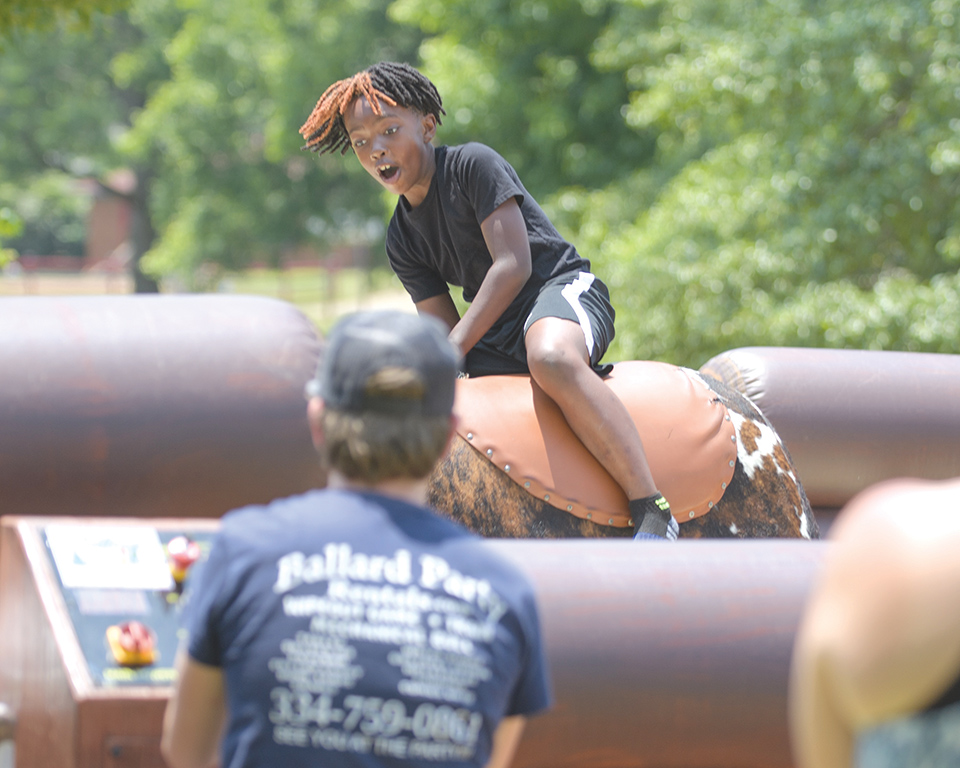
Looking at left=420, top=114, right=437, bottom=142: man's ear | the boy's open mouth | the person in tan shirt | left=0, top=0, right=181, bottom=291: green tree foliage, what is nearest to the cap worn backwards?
the person in tan shirt

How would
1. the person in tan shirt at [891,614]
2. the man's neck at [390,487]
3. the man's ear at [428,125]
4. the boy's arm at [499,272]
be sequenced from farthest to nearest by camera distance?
1. the man's ear at [428,125]
2. the boy's arm at [499,272]
3. the man's neck at [390,487]
4. the person in tan shirt at [891,614]

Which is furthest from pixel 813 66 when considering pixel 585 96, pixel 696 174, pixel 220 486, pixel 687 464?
pixel 220 486

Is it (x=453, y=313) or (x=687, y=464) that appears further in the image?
(x=453, y=313)

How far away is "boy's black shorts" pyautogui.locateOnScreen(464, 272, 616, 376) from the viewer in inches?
122

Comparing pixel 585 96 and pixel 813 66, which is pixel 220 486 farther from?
pixel 585 96

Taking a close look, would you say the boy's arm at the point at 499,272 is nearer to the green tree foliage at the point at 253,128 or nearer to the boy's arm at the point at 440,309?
the boy's arm at the point at 440,309

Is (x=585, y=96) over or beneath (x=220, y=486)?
over

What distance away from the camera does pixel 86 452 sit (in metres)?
2.61

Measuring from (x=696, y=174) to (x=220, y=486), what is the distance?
7.23m

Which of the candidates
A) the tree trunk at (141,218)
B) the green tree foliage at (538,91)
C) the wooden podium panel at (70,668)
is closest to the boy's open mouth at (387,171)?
the wooden podium panel at (70,668)

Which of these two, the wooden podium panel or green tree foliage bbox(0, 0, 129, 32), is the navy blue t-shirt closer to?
the wooden podium panel

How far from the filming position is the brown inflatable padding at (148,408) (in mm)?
2582

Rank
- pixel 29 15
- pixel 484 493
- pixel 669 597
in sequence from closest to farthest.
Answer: pixel 669 597 < pixel 484 493 < pixel 29 15

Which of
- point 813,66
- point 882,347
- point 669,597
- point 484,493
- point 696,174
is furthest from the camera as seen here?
→ point 696,174
